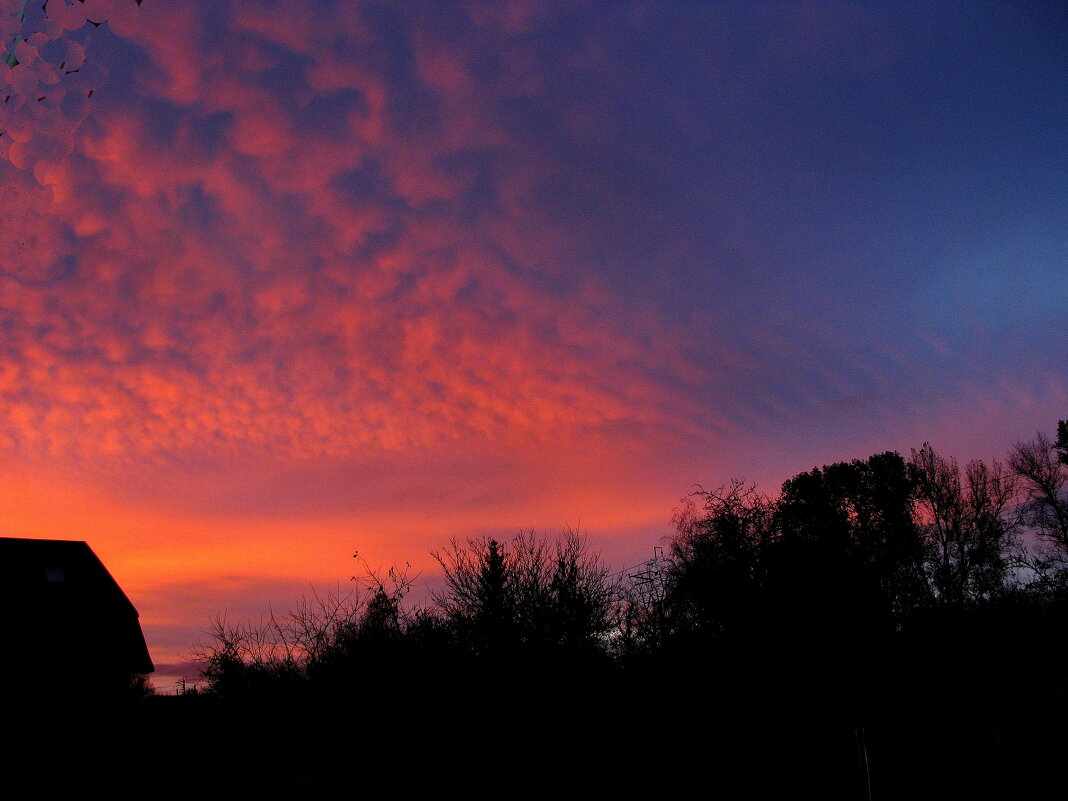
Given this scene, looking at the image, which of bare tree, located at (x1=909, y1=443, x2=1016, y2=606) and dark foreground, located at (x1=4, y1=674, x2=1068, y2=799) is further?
bare tree, located at (x1=909, y1=443, x2=1016, y2=606)

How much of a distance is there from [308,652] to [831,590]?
18.7 m

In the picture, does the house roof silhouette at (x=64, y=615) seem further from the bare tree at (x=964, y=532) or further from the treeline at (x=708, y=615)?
the bare tree at (x=964, y=532)

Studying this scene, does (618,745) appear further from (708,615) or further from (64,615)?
(64,615)

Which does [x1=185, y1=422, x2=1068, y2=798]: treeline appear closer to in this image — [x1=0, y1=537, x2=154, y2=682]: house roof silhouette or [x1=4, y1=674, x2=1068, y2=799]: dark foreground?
[x1=4, y1=674, x2=1068, y2=799]: dark foreground

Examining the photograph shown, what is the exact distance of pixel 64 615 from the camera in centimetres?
2547

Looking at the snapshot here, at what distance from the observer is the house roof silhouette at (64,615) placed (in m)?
16.1

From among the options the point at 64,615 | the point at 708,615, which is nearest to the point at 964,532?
the point at 708,615

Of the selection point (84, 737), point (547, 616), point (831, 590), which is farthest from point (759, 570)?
point (84, 737)

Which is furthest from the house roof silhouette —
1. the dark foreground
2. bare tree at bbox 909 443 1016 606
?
bare tree at bbox 909 443 1016 606

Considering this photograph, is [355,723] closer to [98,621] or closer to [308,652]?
[308,652]

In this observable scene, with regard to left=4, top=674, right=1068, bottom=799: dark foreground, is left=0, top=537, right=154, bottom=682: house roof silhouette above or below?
above

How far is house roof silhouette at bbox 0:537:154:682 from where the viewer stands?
16.1 m

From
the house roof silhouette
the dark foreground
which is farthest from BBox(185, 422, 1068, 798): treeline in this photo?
the house roof silhouette

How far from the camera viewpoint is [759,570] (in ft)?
72.5
